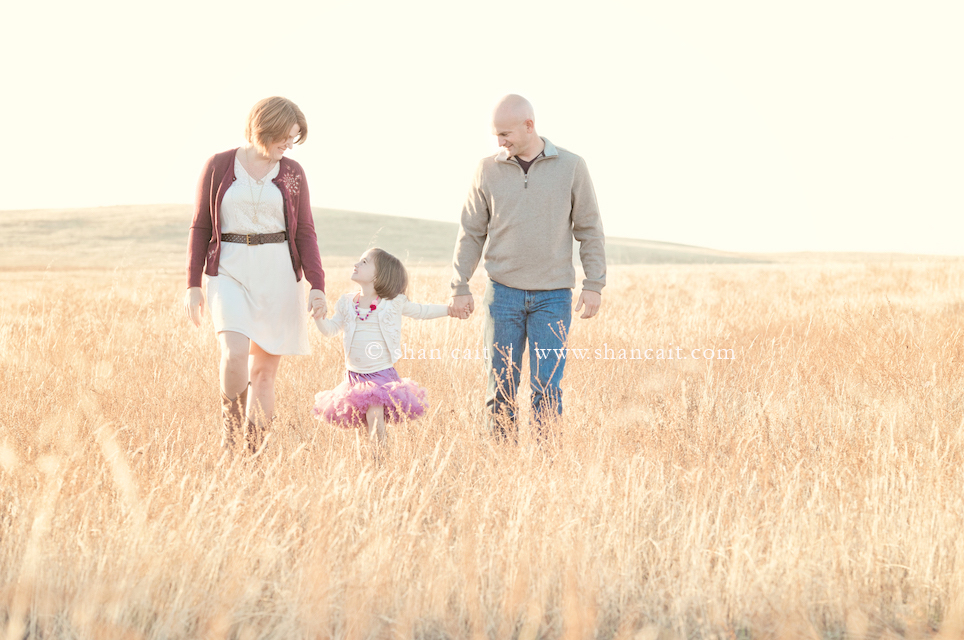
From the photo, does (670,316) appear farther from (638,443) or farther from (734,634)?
(734,634)

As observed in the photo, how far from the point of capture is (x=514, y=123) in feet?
13.6

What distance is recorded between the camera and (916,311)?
30.7 ft

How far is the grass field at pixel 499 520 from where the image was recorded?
8.27ft

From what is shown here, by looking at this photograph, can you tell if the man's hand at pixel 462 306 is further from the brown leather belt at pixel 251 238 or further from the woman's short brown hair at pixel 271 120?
the woman's short brown hair at pixel 271 120

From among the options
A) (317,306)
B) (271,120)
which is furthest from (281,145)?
(317,306)

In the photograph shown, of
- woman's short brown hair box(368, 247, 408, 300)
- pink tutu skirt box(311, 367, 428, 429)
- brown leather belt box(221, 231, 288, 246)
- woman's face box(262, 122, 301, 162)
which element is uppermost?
woman's face box(262, 122, 301, 162)

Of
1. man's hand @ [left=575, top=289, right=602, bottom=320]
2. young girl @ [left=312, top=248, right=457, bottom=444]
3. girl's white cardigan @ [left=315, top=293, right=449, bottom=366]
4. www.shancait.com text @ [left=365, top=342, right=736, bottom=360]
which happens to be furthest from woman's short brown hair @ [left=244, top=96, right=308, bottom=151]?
www.shancait.com text @ [left=365, top=342, right=736, bottom=360]

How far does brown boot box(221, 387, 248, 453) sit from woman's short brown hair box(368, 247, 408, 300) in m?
0.96

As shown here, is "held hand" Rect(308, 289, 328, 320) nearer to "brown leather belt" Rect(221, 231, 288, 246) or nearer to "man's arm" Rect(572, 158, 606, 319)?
"brown leather belt" Rect(221, 231, 288, 246)

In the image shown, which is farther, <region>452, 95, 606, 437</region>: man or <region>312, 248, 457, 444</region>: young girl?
<region>452, 95, 606, 437</region>: man

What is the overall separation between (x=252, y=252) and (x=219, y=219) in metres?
0.24

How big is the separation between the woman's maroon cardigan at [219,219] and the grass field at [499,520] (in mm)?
925

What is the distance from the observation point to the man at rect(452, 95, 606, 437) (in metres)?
4.30

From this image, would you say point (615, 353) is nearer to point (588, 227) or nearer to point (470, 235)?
point (588, 227)
